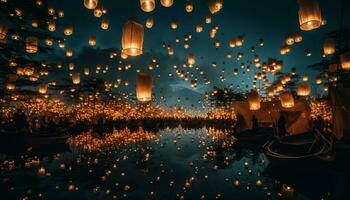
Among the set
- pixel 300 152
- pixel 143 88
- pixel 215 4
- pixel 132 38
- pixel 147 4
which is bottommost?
pixel 300 152

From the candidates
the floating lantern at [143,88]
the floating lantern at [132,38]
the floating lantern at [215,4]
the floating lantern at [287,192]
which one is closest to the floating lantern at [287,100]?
the floating lantern at [287,192]

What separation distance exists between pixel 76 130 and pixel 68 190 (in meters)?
24.0

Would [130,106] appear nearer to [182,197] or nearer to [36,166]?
[36,166]

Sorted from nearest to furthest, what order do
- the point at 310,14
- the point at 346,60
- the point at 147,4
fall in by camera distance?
1. the point at 147,4
2. the point at 310,14
3. the point at 346,60

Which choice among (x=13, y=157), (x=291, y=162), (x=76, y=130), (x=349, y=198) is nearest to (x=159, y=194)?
(x=349, y=198)

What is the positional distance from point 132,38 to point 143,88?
153 cm

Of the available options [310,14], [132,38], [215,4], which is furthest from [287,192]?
[132,38]

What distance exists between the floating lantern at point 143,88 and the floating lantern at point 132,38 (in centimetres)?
105

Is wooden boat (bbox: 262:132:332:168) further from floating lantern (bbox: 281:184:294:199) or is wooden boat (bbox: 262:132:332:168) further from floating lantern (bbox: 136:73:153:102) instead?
floating lantern (bbox: 136:73:153:102)

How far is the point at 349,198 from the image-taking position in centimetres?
683

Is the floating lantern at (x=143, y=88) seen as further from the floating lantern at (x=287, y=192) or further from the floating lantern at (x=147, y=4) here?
the floating lantern at (x=287, y=192)

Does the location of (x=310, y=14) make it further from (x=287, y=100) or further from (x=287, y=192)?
(x=287, y=100)

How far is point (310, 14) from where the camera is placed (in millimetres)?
6711

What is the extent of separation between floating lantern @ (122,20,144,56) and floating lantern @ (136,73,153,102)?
105cm
